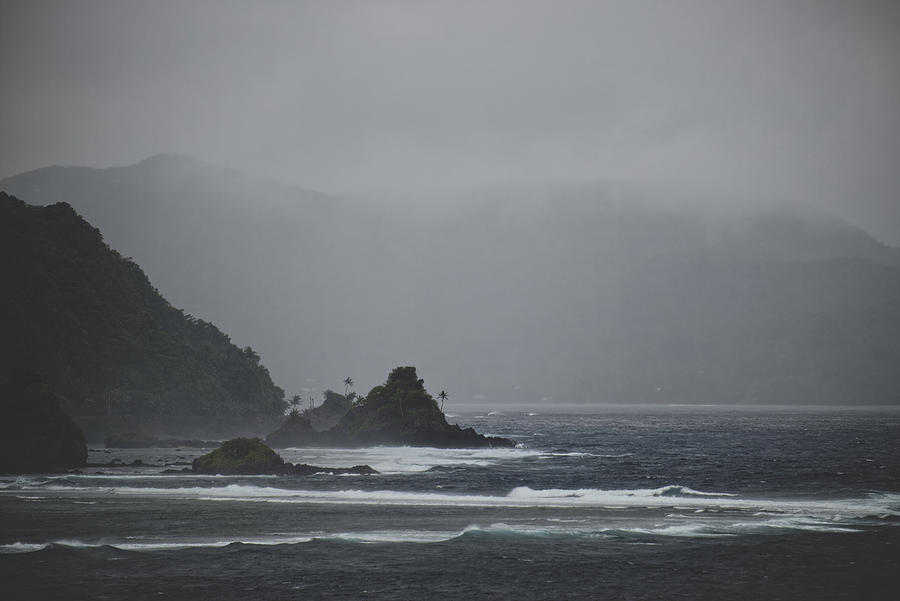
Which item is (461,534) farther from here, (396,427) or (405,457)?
(396,427)

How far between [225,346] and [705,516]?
16850 centimetres

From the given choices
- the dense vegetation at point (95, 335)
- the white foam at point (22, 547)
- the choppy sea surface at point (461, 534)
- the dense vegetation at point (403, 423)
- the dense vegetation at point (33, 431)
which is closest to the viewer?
the choppy sea surface at point (461, 534)

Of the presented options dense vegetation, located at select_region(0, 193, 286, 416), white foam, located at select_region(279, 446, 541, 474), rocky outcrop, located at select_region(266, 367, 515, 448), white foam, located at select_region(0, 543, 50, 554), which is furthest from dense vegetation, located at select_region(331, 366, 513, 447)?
white foam, located at select_region(0, 543, 50, 554)

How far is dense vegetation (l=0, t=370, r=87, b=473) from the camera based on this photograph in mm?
74750

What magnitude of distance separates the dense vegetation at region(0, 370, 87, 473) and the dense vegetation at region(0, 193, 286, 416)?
142 ft

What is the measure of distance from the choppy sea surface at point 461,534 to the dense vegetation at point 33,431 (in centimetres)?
386

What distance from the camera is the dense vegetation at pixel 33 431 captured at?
245 ft

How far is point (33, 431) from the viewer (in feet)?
250

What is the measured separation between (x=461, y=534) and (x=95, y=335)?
123893 millimetres

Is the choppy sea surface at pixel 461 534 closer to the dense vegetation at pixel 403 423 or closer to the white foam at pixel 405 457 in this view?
the white foam at pixel 405 457

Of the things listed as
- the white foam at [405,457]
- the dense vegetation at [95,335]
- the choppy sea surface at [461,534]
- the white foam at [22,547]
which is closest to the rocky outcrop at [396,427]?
the white foam at [405,457]

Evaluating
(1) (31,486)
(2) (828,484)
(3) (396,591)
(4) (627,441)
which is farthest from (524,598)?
(4) (627,441)

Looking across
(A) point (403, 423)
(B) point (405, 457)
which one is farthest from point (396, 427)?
(B) point (405, 457)

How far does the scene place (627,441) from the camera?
12694 centimetres
